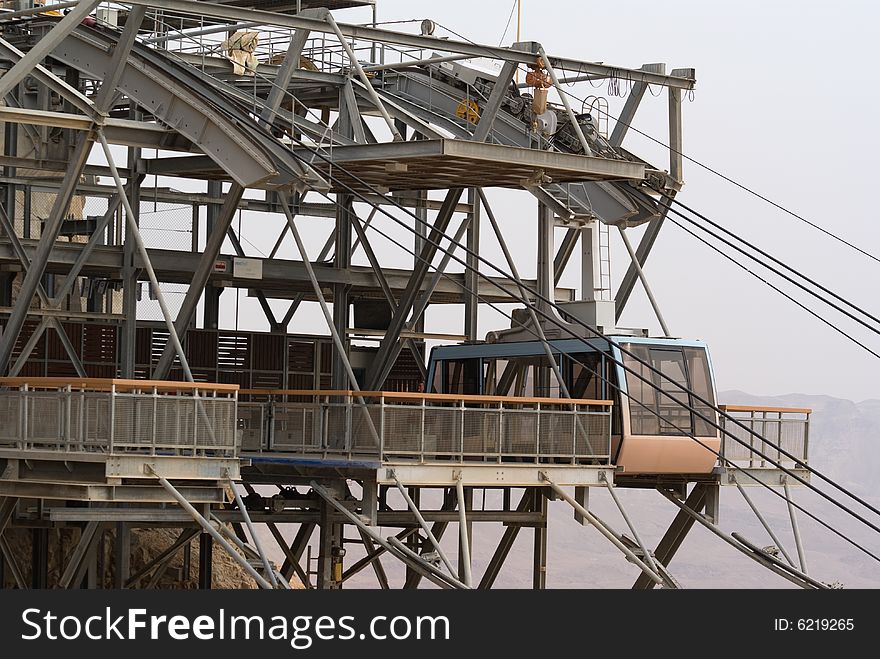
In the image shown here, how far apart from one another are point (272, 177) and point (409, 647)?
13.2 meters

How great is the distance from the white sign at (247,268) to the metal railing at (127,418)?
13115mm

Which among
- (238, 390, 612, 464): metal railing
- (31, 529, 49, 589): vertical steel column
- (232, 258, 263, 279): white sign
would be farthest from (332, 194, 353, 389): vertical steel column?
(31, 529, 49, 589): vertical steel column

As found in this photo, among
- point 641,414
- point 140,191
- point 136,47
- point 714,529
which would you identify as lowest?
point 714,529

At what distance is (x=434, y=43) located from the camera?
34.8m

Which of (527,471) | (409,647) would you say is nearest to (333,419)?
(527,471)

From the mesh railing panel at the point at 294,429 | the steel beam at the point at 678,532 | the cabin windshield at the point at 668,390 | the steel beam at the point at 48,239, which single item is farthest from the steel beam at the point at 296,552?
the steel beam at the point at 48,239

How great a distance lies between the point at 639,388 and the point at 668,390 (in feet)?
2.48

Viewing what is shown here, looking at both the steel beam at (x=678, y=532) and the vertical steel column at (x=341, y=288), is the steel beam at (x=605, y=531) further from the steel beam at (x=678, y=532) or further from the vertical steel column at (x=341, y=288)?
the vertical steel column at (x=341, y=288)

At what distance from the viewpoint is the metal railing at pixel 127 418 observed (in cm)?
3109

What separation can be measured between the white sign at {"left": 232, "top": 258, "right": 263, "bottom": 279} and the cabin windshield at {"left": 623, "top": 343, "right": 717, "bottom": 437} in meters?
11.0

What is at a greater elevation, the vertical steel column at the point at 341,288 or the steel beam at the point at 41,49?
the steel beam at the point at 41,49

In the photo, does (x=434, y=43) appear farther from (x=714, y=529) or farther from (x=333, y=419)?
(x=714, y=529)

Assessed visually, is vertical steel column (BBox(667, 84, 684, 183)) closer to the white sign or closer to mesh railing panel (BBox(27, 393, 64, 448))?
the white sign

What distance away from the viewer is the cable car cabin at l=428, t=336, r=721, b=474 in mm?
38094
